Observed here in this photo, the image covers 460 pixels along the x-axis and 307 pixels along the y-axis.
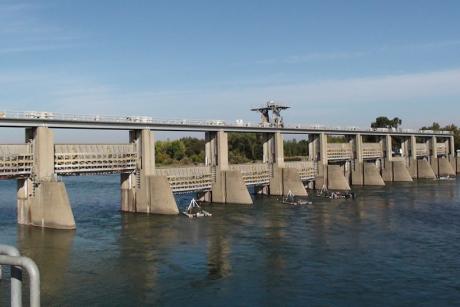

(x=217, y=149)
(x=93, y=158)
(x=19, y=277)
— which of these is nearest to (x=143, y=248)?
(x=93, y=158)

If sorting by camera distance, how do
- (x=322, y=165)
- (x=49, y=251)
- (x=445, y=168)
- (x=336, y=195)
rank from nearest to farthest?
(x=49, y=251) < (x=336, y=195) < (x=322, y=165) < (x=445, y=168)

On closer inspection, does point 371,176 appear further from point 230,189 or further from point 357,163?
point 230,189

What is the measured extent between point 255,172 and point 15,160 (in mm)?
38985

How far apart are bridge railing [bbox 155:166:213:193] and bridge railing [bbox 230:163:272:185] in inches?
183

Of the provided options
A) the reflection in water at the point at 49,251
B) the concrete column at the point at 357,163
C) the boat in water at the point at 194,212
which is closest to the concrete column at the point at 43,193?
the reflection in water at the point at 49,251

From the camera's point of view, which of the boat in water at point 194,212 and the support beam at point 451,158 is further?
the support beam at point 451,158

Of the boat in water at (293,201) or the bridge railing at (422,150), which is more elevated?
the bridge railing at (422,150)

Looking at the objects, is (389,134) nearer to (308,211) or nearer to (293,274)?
(308,211)

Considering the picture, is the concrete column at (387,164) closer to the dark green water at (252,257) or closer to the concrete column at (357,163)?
the concrete column at (357,163)

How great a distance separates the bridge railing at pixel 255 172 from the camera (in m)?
76.1

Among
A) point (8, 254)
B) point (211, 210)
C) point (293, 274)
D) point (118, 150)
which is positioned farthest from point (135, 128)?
point (8, 254)

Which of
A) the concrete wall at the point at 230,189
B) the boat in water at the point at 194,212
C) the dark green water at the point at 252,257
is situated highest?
the concrete wall at the point at 230,189

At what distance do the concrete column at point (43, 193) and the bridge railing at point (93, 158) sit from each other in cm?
209

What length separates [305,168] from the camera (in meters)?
88.4
